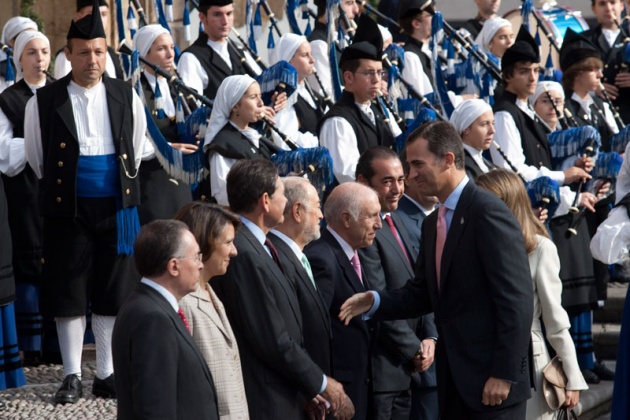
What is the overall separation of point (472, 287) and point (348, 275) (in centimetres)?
80

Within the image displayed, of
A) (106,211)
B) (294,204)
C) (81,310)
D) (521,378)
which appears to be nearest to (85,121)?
(106,211)

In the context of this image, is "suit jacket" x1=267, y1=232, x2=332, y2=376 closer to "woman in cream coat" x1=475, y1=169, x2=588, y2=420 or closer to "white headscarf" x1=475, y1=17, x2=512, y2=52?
"woman in cream coat" x1=475, y1=169, x2=588, y2=420

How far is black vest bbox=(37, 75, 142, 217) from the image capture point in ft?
24.3

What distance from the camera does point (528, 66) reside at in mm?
9594

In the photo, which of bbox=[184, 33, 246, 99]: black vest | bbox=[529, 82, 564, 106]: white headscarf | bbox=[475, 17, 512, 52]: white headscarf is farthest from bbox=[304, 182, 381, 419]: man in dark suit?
bbox=[475, 17, 512, 52]: white headscarf

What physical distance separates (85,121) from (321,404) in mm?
2457

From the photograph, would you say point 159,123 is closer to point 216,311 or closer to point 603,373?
point 216,311

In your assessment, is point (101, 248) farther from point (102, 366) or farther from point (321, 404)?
point (321, 404)

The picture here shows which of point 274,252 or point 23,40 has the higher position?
point 23,40

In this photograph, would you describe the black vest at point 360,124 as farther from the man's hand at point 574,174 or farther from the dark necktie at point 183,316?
the dark necktie at point 183,316

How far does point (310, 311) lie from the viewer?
233 inches

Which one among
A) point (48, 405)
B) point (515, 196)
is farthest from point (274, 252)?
point (48, 405)

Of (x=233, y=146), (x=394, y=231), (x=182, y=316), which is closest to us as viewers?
(x=182, y=316)

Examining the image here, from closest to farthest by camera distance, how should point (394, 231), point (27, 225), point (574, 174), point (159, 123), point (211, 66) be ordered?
point (394, 231) < point (159, 123) < point (27, 225) < point (574, 174) < point (211, 66)
